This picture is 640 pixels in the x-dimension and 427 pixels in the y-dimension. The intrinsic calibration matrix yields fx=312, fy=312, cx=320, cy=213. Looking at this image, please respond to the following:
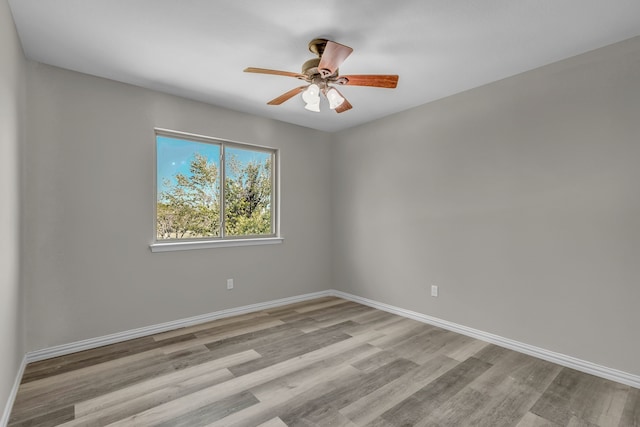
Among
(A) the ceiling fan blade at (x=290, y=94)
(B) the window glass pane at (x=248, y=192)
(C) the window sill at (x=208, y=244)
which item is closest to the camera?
(A) the ceiling fan blade at (x=290, y=94)

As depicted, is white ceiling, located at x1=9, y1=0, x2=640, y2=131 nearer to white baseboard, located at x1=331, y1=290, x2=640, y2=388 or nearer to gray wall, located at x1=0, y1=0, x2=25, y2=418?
gray wall, located at x1=0, y1=0, x2=25, y2=418

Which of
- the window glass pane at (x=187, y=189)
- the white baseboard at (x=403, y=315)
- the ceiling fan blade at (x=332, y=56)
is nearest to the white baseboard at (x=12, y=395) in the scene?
the white baseboard at (x=403, y=315)

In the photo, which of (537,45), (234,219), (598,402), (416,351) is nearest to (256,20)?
(537,45)

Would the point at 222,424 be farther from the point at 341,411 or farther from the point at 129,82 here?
the point at 129,82

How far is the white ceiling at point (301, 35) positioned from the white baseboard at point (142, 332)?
2.34m

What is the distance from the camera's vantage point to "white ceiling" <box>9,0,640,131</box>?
73.8 inches

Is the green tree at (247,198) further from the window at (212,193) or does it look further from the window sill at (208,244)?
the window sill at (208,244)

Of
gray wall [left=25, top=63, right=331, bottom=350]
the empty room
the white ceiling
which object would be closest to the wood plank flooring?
the empty room

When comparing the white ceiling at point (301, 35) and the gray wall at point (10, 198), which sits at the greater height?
the white ceiling at point (301, 35)

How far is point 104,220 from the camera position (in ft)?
9.25

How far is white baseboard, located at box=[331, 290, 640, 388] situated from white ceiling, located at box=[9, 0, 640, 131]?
2355 millimetres

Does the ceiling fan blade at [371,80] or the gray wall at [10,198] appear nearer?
the gray wall at [10,198]

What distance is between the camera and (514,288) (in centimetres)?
276

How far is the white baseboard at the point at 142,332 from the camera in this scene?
2.55 m
